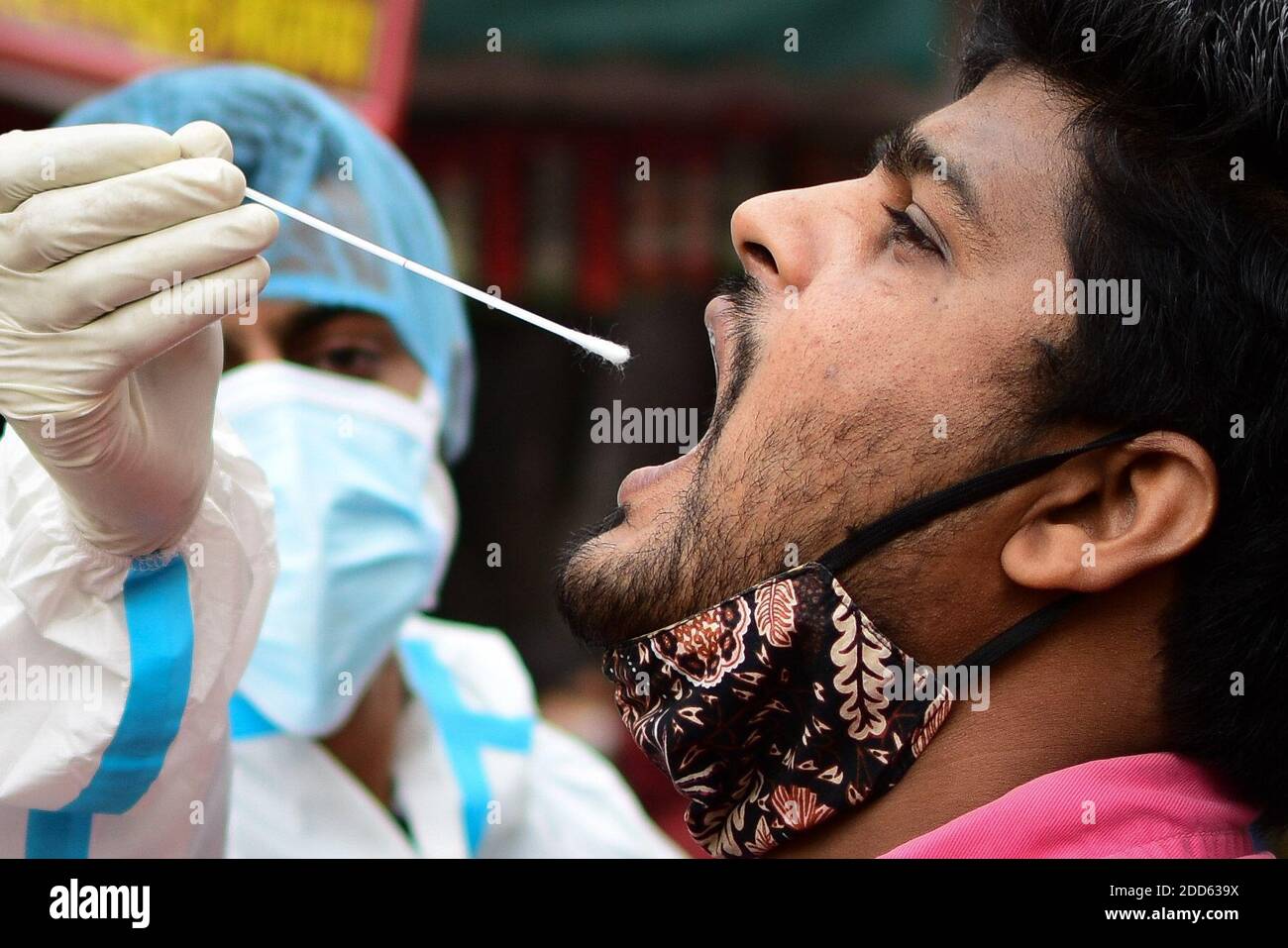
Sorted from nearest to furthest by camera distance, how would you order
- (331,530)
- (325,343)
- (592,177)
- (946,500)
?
(946,500)
(331,530)
(325,343)
(592,177)

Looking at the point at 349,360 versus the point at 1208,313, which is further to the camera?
the point at 349,360

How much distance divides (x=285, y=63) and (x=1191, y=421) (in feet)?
10.6

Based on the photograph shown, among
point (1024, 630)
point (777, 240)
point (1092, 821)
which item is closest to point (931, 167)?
point (777, 240)

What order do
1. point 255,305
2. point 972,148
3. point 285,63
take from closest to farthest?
point 972,148 < point 255,305 < point 285,63

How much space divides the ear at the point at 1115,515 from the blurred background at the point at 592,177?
3.08 metres

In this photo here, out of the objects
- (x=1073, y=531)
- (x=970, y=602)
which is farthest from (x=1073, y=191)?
(x=970, y=602)

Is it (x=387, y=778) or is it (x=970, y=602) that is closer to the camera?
(x=970, y=602)

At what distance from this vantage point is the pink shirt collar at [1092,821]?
63.5 inches

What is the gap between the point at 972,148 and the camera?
1.82 metres

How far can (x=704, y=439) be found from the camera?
185 centimetres

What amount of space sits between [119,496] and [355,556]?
136 centimetres

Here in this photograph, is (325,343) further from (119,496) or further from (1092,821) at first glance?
(1092,821)

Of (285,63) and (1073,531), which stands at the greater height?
(285,63)

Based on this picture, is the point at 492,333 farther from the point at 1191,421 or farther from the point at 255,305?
the point at 1191,421
